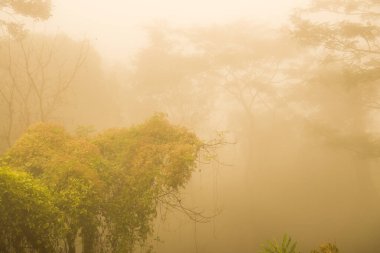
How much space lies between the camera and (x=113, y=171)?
12.9m

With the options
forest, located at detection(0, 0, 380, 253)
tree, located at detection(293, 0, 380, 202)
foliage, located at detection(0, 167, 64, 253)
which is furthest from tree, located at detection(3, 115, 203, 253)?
tree, located at detection(293, 0, 380, 202)

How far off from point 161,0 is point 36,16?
134995 millimetres

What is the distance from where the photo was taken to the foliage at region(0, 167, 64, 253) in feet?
30.0

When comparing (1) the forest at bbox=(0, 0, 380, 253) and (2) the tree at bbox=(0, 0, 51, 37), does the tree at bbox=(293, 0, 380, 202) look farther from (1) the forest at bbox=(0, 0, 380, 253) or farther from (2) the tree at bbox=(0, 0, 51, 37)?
(2) the tree at bbox=(0, 0, 51, 37)

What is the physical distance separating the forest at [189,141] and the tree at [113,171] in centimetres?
5

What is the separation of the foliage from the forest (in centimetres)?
3

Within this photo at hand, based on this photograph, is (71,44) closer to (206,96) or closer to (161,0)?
(206,96)

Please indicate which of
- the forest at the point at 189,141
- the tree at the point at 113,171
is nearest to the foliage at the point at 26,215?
the forest at the point at 189,141

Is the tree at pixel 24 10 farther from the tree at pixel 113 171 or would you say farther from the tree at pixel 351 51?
the tree at pixel 351 51

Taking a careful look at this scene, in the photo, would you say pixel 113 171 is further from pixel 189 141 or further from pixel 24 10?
pixel 24 10

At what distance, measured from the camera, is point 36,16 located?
20.4 m

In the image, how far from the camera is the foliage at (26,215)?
915 cm

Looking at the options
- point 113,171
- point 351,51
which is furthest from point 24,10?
point 351,51

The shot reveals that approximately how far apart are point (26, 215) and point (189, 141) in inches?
224
